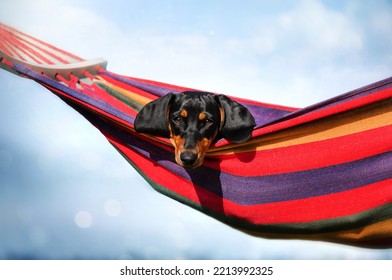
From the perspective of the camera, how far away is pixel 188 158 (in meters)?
1.74

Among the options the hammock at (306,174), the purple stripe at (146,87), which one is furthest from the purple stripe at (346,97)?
the purple stripe at (146,87)

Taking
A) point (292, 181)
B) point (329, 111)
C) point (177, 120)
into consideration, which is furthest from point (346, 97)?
point (177, 120)

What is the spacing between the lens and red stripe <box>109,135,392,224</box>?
184 centimetres

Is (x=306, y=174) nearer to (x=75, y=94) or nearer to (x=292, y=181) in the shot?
(x=292, y=181)

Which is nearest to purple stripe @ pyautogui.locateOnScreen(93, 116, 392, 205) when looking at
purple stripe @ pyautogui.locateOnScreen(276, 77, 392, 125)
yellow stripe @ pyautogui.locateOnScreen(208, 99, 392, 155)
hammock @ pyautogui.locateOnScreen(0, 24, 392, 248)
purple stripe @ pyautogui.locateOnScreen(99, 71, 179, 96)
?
hammock @ pyautogui.locateOnScreen(0, 24, 392, 248)

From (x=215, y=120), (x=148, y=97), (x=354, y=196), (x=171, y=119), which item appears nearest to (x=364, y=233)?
(x=354, y=196)

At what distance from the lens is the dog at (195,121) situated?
5.94 feet

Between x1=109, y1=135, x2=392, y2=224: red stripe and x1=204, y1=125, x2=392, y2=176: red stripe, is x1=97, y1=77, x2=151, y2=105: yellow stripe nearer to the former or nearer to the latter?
x1=109, y1=135, x2=392, y2=224: red stripe

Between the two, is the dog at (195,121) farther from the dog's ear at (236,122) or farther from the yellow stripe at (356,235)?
the yellow stripe at (356,235)

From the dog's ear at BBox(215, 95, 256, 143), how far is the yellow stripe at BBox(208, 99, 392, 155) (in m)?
0.04

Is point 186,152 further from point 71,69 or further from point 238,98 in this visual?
point 71,69
